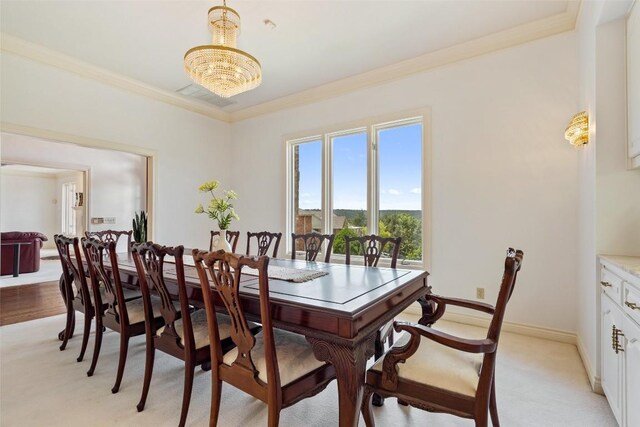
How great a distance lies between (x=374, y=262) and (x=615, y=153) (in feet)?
5.94

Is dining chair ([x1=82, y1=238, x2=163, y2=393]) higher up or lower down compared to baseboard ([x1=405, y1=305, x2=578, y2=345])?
higher up

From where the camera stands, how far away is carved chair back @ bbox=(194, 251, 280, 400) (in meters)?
1.29

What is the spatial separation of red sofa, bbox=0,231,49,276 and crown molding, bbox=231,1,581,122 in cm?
541


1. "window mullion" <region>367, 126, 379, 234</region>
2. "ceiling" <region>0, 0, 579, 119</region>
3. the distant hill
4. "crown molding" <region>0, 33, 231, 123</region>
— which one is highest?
"ceiling" <region>0, 0, 579, 119</region>

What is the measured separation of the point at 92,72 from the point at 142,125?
78 centimetres

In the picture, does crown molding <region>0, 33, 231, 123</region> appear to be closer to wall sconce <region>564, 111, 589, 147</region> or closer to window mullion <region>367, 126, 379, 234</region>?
window mullion <region>367, 126, 379, 234</region>

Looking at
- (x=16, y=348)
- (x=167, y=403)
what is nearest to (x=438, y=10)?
(x=167, y=403)

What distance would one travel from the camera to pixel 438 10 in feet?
8.79

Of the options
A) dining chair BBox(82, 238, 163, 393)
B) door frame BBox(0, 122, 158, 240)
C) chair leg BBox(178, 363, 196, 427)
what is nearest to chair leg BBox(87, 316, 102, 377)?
dining chair BBox(82, 238, 163, 393)

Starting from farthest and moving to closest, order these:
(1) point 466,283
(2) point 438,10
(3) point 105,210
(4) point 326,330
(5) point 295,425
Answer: (3) point 105,210, (1) point 466,283, (2) point 438,10, (5) point 295,425, (4) point 326,330

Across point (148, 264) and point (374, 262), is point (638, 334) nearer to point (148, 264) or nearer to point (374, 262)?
point (374, 262)

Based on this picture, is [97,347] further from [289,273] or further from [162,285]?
[289,273]

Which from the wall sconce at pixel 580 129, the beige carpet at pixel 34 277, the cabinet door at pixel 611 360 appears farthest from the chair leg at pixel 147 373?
the beige carpet at pixel 34 277

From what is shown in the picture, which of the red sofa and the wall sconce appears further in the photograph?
the red sofa
